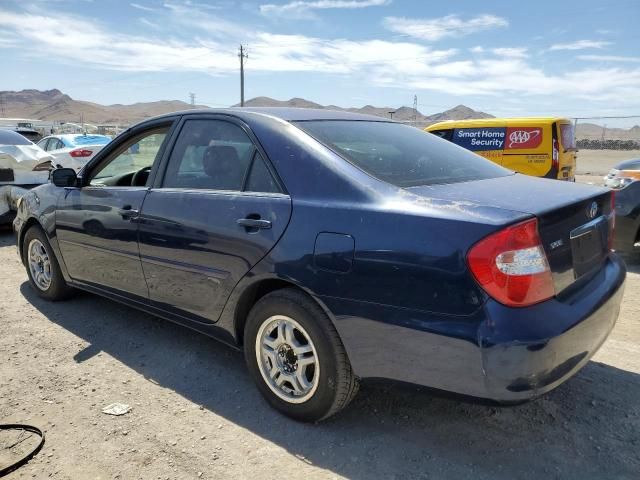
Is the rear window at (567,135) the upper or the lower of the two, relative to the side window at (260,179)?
upper

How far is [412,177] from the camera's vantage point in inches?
106

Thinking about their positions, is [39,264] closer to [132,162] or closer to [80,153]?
[132,162]

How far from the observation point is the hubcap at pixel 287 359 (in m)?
2.64

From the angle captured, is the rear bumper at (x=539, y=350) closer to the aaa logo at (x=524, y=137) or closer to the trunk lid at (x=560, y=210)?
the trunk lid at (x=560, y=210)

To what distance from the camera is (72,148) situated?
505 inches

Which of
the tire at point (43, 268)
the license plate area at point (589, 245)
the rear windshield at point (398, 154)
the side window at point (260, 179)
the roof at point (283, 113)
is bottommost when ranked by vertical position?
the tire at point (43, 268)

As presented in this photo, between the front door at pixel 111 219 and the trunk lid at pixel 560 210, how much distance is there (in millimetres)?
2024

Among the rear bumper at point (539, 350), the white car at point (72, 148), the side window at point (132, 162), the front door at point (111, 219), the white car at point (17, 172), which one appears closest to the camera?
the rear bumper at point (539, 350)

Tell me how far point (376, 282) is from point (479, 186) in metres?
0.82

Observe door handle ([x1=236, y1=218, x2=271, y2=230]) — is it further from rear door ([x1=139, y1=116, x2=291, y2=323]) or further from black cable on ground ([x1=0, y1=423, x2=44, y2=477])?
black cable on ground ([x1=0, y1=423, x2=44, y2=477])

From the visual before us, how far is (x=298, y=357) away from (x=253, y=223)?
0.73 m

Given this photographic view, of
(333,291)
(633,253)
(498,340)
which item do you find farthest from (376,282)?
(633,253)

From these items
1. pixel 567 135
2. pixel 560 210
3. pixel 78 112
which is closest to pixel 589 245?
pixel 560 210

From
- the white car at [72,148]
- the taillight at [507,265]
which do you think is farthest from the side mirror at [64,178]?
the white car at [72,148]
